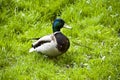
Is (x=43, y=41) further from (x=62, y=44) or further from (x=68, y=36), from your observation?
(x=68, y=36)

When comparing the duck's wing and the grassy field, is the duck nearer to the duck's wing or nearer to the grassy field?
the duck's wing

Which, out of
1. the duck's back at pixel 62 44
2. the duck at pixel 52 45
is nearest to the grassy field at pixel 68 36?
the duck at pixel 52 45

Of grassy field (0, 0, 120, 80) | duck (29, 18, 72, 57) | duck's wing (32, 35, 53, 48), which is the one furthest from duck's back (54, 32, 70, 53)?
grassy field (0, 0, 120, 80)

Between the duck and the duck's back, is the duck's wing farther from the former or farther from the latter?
the duck's back

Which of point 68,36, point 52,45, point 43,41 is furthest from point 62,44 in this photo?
point 68,36

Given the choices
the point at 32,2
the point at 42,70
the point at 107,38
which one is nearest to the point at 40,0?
the point at 32,2

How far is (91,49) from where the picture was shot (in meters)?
6.53

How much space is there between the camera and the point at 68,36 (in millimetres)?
6988

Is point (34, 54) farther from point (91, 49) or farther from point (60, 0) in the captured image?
point (60, 0)

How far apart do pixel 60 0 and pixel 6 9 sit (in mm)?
1151

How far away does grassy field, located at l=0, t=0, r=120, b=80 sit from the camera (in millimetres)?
5789

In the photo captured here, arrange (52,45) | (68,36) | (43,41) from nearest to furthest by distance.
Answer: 1. (52,45)
2. (43,41)
3. (68,36)

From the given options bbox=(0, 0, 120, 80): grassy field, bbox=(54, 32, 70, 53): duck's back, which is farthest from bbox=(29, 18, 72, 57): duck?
bbox=(0, 0, 120, 80): grassy field

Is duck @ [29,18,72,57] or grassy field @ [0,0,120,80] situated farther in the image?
duck @ [29,18,72,57]
